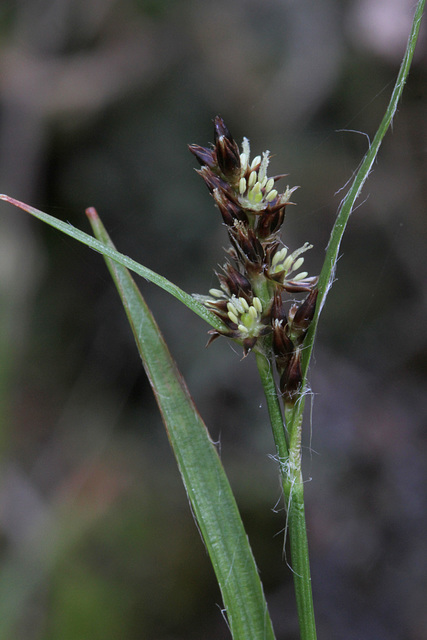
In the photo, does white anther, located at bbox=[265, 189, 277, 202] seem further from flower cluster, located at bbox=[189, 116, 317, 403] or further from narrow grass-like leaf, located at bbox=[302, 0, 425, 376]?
narrow grass-like leaf, located at bbox=[302, 0, 425, 376]

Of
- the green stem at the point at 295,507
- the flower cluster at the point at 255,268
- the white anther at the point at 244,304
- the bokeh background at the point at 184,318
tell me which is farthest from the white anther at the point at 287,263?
the bokeh background at the point at 184,318

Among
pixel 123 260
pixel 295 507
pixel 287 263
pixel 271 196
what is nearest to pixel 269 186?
pixel 271 196

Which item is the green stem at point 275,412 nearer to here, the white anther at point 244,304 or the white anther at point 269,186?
the white anther at point 244,304

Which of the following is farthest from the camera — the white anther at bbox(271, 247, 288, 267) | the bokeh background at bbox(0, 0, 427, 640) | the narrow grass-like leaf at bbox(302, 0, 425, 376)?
the bokeh background at bbox(0, 0, 427, 640)

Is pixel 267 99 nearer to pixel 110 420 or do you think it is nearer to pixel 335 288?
pixel 335 288

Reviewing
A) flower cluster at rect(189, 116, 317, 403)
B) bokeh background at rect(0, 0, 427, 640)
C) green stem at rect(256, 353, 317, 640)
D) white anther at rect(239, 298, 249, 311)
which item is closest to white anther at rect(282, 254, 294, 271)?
flower cluster at rect(189, 116, 317, 403)

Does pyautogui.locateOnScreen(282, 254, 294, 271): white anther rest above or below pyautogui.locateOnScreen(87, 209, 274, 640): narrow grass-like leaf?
above
